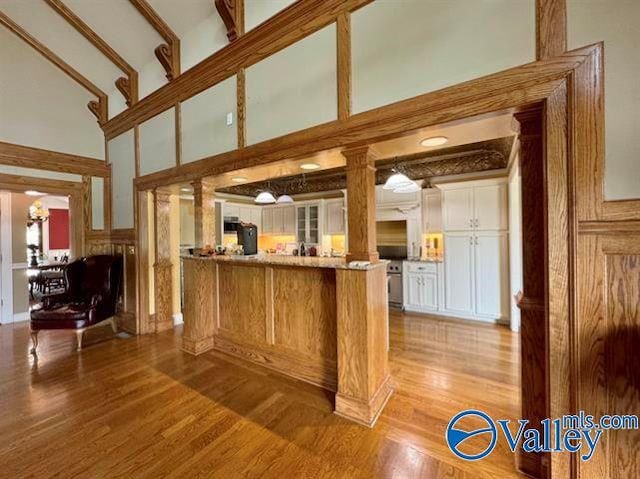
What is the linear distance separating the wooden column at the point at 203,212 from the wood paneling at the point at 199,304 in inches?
10.6

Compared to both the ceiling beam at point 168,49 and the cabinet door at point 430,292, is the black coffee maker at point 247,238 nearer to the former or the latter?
the ceiling beam at point 168,49

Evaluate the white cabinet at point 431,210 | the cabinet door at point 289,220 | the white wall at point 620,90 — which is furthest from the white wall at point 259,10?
the cabinet door at point 289,220

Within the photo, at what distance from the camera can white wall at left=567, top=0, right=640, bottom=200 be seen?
1229 millimetres

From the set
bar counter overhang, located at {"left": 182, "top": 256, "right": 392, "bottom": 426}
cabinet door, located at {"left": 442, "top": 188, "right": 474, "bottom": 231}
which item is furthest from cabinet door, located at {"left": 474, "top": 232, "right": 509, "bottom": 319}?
bar counter overhang, located at {"left": 182, "top": 256, "right": 392, "bottom": 426}

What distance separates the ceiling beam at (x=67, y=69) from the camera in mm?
3605

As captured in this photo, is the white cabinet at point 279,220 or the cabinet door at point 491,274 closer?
the cabinet door at point 491,274

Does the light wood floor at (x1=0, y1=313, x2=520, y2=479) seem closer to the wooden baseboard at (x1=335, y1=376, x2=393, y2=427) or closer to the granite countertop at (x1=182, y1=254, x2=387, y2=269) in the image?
the wooden baseboard at (x1=335, y1=376, x2=393, y2=427)

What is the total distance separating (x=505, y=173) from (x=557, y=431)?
3.78 meters

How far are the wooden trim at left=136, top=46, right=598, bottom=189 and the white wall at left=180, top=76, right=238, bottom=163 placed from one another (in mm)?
305

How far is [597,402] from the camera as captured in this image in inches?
51.0

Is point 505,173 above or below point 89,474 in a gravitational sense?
above

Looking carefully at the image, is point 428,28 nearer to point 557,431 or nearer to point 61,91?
point 557,431

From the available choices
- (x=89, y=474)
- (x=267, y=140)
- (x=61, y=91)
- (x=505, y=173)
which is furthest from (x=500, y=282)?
(x=61, y=91)

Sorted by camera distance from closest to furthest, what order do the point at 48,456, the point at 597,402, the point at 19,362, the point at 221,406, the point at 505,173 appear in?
the point at 597,402 → the point at 48,456 → the point at 221,406 → the point at 19,362 → the point at 505,173
